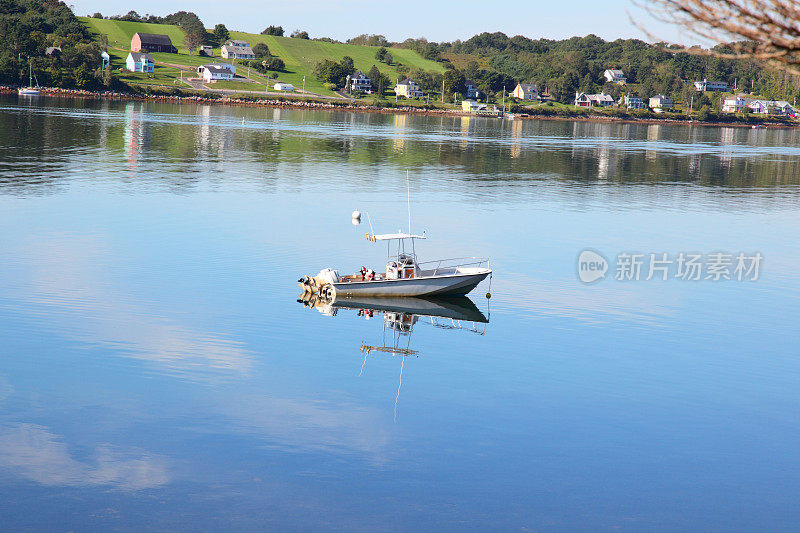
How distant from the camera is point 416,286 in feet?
152

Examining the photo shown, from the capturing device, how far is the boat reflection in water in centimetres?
4169

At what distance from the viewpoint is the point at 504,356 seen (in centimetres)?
3753

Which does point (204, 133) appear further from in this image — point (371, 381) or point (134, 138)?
point (371, 381)

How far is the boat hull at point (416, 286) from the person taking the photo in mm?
45594

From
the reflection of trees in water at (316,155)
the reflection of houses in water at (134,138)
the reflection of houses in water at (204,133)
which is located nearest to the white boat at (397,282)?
the reflection of trees in water at (316,155)

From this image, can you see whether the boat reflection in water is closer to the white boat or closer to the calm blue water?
the white boat

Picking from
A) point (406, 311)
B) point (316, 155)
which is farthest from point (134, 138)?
point (406, 311)

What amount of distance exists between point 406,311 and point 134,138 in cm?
10329

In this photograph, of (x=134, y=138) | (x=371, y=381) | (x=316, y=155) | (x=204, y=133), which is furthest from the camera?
(x=204, y=133)

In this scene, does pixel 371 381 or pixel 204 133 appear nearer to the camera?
pixel 371 381

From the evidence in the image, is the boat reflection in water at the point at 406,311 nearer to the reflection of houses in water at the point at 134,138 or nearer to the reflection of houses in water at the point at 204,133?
the reflection of houses in water at the point at 134,138

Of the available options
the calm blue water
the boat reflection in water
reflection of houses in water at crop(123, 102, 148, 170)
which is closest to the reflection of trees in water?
reflection of houses in water at crop(123, 102, 148, 170)

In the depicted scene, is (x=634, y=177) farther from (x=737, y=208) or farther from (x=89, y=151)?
(x=89, y=151)

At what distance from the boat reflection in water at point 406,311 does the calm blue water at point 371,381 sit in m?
0.51
